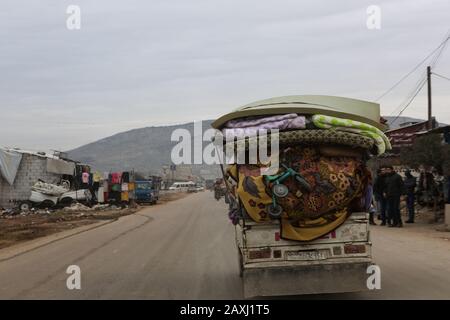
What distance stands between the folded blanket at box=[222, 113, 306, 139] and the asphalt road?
7.30ft

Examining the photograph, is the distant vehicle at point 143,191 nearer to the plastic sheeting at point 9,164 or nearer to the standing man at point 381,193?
the plastic sheeting at point 9,164

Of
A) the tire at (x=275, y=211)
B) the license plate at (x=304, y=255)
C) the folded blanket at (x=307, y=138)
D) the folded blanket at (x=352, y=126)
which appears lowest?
the license plate at (x=304, y=255)

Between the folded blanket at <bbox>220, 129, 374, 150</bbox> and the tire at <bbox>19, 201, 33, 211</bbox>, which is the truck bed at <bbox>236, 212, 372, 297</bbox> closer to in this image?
the folded blanket at <bbox>220, 129, 374, 150</bbox>

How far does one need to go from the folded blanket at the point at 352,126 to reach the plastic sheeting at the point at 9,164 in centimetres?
2930

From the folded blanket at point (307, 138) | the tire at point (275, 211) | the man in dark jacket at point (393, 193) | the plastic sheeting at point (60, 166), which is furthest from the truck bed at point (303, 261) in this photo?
the plastic sheeting at point (60, 166)

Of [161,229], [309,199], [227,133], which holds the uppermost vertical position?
[227,133]

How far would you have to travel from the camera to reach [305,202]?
7035 millimetres

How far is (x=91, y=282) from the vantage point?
9141mm

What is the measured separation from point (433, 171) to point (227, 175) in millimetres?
13274

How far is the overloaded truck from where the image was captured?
23.0 feet

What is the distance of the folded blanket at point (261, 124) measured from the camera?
713cm

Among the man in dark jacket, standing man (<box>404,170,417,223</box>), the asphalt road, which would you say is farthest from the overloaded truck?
standing man (<box>404,170,417,223</box>)
